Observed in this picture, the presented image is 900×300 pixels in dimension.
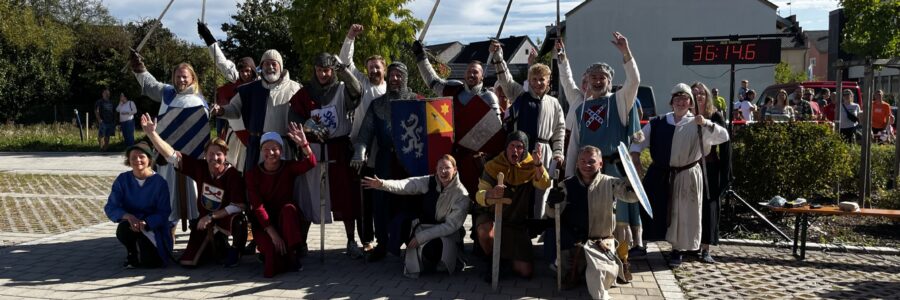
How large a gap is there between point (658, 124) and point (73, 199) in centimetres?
756

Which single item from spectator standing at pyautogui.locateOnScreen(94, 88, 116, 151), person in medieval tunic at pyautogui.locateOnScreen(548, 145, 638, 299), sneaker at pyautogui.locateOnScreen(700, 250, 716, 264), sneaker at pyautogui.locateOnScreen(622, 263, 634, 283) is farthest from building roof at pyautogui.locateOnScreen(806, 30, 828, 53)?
person in medieval tunic at pyautogui.locateOnScreen(548, 145, 638, 299)

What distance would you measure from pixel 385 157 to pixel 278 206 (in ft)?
3.08

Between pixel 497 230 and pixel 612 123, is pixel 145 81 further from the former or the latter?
pixel 612 123

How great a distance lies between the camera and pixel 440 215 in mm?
5230

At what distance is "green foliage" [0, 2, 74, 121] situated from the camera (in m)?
26.5

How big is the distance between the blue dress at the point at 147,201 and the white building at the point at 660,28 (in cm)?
2654

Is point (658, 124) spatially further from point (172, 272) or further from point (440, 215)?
point (172, 272)

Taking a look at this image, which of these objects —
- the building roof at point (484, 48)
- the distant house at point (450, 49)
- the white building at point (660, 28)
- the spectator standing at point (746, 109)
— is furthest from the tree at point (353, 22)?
the distant house at point (450, 49)

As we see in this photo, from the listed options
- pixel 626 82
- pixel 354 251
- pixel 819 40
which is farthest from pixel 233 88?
pixel 819 40

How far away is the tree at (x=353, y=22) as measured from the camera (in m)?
17.6

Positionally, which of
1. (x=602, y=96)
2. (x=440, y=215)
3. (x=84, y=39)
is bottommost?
(x=440, y=215)

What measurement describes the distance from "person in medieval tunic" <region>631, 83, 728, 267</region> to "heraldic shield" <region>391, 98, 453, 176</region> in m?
1.54

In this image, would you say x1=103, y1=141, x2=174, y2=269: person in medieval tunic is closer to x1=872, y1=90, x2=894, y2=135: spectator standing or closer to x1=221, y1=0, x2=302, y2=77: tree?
x1=872, y1=90, x2=894, y2=135: spectator standing

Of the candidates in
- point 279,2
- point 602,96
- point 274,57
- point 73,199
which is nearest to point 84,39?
point 279,2
